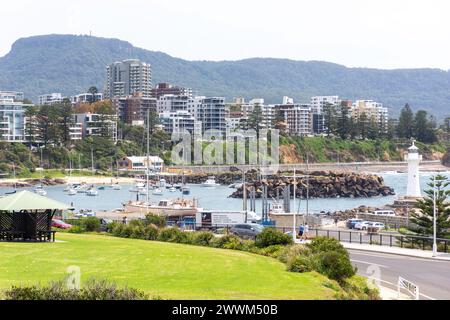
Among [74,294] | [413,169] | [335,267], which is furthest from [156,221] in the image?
[413,169]

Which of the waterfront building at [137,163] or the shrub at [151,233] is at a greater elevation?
the shrub at [151,233]

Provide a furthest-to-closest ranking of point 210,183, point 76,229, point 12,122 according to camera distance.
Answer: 1. point 12,122
2. point 210,183
3. point 76,229

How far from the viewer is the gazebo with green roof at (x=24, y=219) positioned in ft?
86.5

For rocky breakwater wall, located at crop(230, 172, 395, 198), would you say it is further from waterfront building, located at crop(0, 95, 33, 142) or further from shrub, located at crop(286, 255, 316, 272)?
shrub, located at crop(286, 255, 316, 272)

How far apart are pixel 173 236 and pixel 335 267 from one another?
1086 centimetres

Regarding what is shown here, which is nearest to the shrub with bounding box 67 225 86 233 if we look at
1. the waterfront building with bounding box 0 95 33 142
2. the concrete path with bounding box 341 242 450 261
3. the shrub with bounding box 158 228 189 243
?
the shrub with bounding box 158 228 189 243

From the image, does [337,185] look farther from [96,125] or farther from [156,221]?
[156,221]

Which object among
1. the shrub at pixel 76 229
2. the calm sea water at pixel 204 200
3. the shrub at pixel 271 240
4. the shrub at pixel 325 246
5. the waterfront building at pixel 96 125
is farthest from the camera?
the waterfront building at pixel 96 125

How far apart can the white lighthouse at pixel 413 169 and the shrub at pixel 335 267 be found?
4293cm

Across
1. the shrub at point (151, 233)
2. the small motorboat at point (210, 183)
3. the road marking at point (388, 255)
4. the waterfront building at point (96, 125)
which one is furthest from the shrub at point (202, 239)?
the waterfront building at point (96, 125)

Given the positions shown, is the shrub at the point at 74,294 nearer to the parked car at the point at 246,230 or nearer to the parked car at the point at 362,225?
the parked car at the point at 246,230

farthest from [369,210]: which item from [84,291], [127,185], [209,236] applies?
[127,185]

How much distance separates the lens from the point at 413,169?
64.1 m
